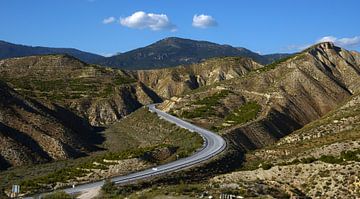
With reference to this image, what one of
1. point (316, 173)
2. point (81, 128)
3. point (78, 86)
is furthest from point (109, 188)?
point (78, 86)

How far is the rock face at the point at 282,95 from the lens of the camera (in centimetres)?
8506

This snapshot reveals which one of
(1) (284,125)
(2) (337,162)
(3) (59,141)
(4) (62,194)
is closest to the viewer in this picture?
(4) (62,194)

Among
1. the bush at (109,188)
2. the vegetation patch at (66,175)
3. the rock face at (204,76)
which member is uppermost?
the rock face at (204,76)

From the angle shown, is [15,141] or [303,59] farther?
[303,59]

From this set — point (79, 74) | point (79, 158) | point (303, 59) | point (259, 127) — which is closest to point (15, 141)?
point (79, 158)

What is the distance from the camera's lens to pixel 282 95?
106 meters

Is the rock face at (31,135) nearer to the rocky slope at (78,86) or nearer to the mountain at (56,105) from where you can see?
the mountain at (56,105)

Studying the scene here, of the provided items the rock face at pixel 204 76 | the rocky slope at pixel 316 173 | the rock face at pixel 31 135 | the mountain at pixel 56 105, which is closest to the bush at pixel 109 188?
the rocky slope at pixel 316 173

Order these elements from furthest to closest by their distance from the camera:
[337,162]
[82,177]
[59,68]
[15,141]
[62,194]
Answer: [59,68] → [15,141] → [82,177] → [337,162] → [62,194]

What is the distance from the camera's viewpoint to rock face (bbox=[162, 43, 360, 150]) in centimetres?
8506

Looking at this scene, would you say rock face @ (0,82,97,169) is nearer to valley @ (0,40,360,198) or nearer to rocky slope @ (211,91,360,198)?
valley @ (0,40,360,198)

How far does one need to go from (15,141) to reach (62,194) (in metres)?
39.9

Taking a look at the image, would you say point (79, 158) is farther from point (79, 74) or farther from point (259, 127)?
point (79, 74)

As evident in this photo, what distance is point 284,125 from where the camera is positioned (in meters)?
92.9
